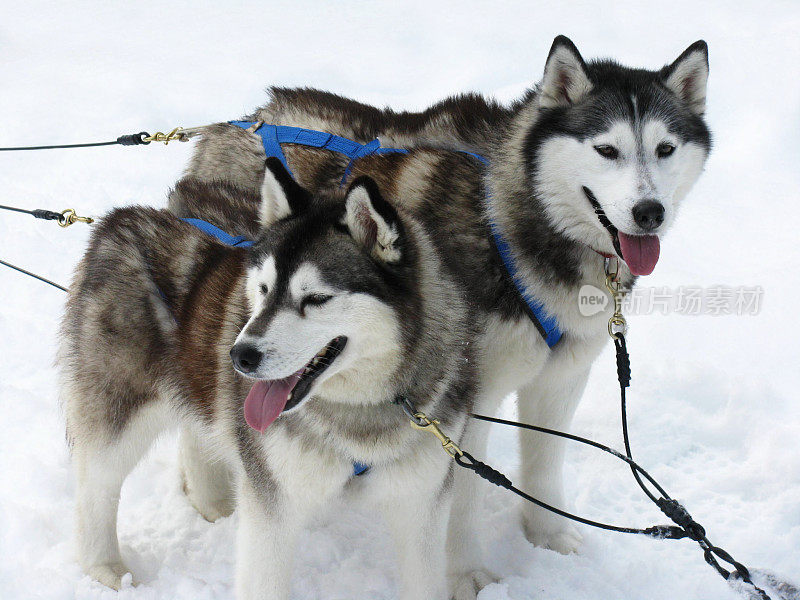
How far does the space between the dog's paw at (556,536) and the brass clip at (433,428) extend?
4.43 feet

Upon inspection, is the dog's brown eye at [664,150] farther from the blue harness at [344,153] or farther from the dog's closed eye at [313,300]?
the dog's closed eye at [313,300]

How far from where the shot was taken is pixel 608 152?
2.72 meters

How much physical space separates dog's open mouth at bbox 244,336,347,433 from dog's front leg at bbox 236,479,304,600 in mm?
434

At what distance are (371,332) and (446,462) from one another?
667mm

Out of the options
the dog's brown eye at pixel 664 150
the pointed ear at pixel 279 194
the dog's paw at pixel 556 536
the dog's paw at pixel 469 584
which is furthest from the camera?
the dog's paw at pixel 556 536

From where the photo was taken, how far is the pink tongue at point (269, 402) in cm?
233

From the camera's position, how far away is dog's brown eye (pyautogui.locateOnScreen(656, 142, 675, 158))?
2734 mm

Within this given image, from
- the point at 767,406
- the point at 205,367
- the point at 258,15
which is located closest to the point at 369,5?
the point at 258,15

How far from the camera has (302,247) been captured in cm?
238

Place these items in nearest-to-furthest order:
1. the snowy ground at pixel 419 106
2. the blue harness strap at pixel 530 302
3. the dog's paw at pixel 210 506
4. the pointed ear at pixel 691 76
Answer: the pointed ear at pixel 691 76 < the blue harness strap at pixel 530 302 < the snowy ground at pixel 419 106 < the dog's paw at pixel 210 506

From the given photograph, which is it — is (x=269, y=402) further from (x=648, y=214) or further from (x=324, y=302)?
(x=648, y=214)

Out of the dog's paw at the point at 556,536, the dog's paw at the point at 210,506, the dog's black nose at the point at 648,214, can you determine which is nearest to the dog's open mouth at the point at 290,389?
the dog's black nose at the point at 648,214

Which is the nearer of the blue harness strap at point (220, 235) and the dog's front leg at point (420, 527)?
the dog's front leg at point (420, 527)

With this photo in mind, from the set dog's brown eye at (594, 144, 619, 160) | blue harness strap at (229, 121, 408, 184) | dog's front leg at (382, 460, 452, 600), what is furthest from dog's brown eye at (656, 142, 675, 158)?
dog's front leg at (382, 460, 452, 600)
